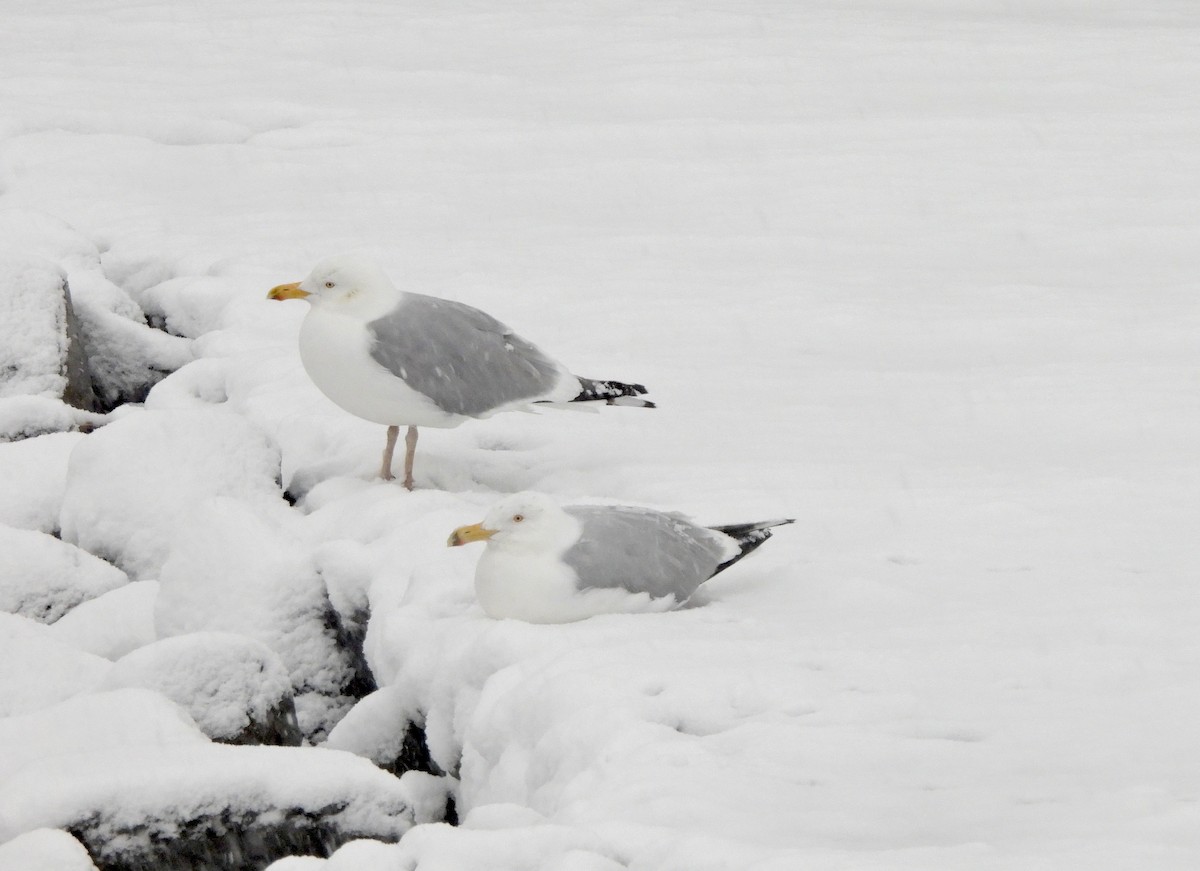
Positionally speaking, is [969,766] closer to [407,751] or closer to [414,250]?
[407,751]

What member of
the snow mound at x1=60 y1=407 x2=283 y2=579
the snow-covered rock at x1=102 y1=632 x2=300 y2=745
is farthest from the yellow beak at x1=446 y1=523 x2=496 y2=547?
the snow mound at x1=60 y1=407 x2=283 y2=579

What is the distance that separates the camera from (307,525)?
5.68 metres

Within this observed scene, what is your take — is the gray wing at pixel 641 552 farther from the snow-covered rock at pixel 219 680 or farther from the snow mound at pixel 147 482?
the snow mound at pixel 147 482

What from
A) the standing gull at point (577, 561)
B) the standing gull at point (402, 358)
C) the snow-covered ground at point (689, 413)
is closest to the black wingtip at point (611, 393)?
the standing gull at point (402, 358)

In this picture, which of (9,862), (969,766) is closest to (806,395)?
(969,766)

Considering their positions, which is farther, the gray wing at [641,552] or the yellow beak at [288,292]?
the yellow beak at [288,292]

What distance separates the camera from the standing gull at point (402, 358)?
5.51 m

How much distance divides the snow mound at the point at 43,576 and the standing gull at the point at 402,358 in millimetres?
1111

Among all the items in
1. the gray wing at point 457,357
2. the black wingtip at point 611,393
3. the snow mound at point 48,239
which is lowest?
the snow mound at point 48,239

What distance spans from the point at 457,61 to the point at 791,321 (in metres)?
5.71

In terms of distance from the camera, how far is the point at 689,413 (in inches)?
258

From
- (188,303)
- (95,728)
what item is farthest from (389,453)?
(188,303)

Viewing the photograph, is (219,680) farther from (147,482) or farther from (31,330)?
(31,330)

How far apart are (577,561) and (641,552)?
0.23m
